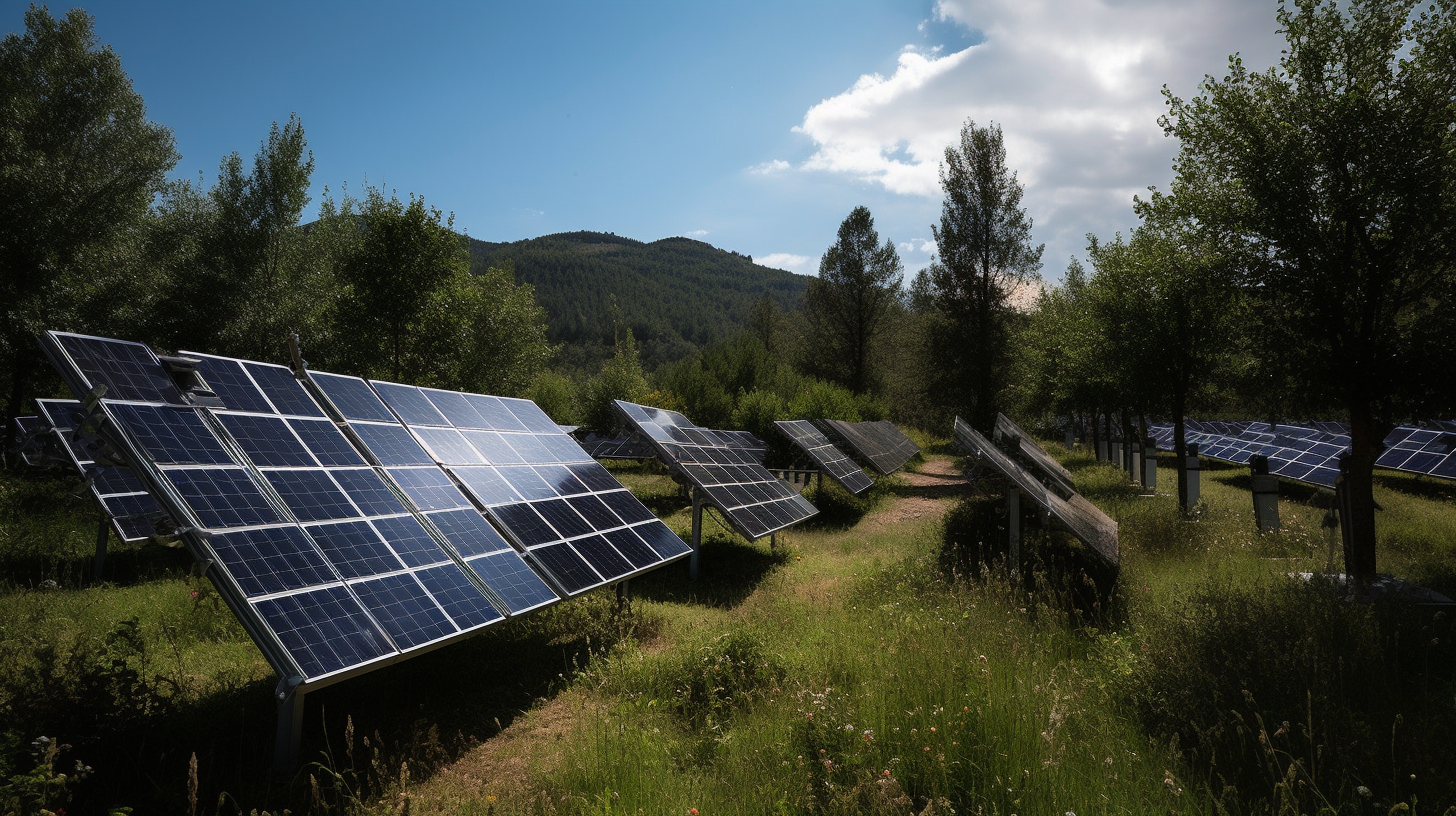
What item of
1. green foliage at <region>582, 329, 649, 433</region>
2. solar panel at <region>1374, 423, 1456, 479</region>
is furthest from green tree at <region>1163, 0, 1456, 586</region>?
green foliage at <region>582, 329, 649, 433</region>

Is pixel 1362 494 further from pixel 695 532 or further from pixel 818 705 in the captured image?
pixel 695 532

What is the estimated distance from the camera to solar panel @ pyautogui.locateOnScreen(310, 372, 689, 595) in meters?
7.33

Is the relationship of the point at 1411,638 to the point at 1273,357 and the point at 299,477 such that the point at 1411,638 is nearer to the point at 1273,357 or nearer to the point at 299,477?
the point at 1273,357

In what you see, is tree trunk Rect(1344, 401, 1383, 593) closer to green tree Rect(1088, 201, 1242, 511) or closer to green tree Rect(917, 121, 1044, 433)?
green tree Rect(1088, 201, 1242, 511)

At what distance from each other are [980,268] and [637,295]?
431ft

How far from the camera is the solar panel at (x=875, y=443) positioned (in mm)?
22703

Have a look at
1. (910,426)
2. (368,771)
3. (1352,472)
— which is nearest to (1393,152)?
(1352,472)

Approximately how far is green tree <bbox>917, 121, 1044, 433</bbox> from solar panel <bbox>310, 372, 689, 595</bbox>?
27774 mm

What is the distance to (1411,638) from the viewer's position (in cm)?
633

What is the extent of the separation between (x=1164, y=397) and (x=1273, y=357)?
27.8 ft

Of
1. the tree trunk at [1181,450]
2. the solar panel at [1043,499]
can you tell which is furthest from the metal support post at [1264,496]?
the solar panel at [1043,499]

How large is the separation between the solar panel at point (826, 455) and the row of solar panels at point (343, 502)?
9.45 metres

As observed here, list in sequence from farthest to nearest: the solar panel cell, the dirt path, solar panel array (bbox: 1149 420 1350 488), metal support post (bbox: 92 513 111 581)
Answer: solar panel array (bbox: 1149 420 1350 488)
the dirt path
metal support post (bbox: 92 513 111 581)
the solar panel cell

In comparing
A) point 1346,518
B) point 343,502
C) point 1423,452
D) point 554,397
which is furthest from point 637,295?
point 343,502
